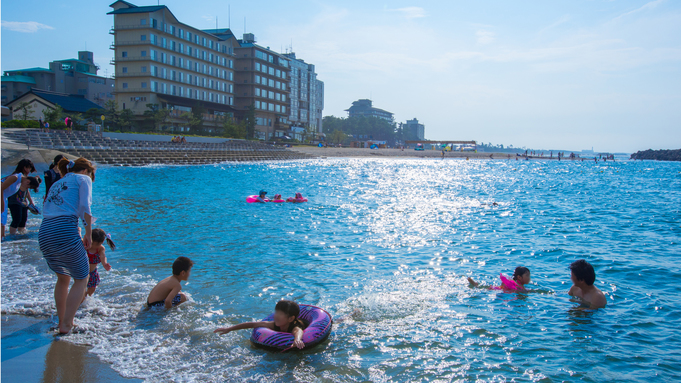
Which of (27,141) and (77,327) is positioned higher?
(27,141)

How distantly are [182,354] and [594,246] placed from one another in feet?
41.4

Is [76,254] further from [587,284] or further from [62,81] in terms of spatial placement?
[62,81]

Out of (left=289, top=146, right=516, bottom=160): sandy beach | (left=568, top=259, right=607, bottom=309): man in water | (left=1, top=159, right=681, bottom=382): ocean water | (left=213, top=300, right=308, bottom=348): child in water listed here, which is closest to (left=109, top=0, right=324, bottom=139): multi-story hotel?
(left=289, top=146, right=516, bottom=160): sandy beach

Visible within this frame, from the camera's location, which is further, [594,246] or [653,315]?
[594,246]

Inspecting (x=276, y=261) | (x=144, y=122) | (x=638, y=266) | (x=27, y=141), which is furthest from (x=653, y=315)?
(x=144, y=122)

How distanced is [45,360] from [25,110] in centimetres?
5813

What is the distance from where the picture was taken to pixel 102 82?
3014 inches

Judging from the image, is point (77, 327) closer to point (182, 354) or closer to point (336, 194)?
point (182, 354)

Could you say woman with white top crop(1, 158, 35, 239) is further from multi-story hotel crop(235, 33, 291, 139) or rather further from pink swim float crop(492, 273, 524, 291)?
multi-story hotel crop(235, 33, 291, 139)

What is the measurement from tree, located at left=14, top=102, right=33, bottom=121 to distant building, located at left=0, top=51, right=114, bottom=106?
39.3 ft

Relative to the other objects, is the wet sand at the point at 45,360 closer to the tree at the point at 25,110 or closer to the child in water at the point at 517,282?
the child in water at the point at 517,282

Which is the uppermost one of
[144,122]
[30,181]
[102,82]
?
[102,82]

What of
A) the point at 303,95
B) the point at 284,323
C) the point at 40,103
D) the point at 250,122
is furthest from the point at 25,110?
the point at 303,95

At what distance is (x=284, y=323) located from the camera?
18.5 ft
